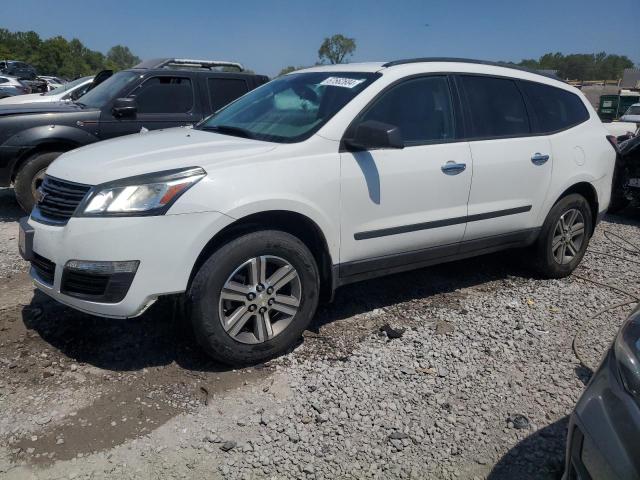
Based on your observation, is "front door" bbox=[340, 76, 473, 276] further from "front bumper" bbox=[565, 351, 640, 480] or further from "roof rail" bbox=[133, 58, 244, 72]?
"roof rail" bbox=[133, 58, 244, 72]

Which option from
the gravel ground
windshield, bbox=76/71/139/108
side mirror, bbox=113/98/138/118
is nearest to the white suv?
the gravel ground

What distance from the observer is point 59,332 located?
142 inches

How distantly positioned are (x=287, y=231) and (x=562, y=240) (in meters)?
2.80

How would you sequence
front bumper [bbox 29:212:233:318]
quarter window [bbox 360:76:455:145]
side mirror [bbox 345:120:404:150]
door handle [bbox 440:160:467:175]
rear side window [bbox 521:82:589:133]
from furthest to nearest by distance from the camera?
rear side window [bbox 521:82:589:133]
door handle [bbox 440:160:467:175]
quarter window [bbox 360:76:455:145]
side mirror [bbox 345:120:404:150]
front bumper [bbox 29:212:233:318]

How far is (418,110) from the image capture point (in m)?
3.88

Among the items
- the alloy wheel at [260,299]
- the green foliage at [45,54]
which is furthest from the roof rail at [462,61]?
the green foliage at [45,54]

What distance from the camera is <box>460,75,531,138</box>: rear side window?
416 cm

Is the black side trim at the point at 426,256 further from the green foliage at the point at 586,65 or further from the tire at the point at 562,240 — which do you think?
the green foliage at the point at 586,65

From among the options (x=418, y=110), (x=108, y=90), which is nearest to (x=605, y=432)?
(x=418, y=110)

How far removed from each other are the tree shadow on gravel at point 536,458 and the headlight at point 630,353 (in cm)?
92

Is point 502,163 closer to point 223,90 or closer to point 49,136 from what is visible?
point 223,90

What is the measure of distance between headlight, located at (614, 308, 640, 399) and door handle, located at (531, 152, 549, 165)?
2.56 meters

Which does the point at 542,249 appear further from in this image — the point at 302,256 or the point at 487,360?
the point at 302,256

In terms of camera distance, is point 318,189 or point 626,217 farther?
point 626,217
